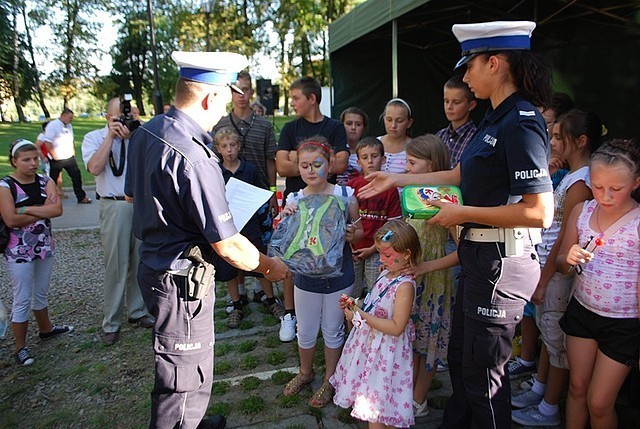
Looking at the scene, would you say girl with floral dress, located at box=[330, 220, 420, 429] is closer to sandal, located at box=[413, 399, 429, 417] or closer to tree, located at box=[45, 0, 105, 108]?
sandal, located at box=[413, 399, 429, 417]

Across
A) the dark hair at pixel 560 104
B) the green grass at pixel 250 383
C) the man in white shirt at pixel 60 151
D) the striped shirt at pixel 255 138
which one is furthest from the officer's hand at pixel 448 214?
the man in white shirt at pixel 60 151

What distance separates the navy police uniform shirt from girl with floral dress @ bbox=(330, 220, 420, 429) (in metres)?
0.86

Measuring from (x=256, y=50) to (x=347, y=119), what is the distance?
67.7 ft

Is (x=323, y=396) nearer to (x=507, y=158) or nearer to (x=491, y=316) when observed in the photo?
(x=491, y=316)

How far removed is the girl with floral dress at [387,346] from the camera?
217 centimetres

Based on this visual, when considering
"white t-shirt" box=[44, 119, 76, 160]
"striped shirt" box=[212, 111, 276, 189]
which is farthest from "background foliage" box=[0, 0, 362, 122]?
Result: "striped shirt" box=[212, 111, 276, 189]

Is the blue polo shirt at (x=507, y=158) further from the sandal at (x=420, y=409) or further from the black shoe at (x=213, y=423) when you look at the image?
the black shoe at (x=213, y=423)

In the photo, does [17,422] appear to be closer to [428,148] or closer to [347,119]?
[428,148]

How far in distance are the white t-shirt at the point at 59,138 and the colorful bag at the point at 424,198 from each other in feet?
33.2

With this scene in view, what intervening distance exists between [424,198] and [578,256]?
2.52 feet

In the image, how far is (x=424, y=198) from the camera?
190 centimetres

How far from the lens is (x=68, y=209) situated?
9.68 metres

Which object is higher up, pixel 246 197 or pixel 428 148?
pixel 428 148

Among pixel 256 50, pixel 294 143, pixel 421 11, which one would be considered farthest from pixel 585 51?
pixel 256 50
